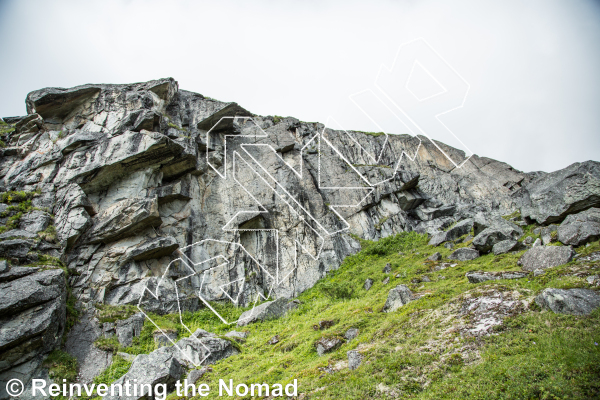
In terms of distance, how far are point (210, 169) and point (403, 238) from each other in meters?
16.5

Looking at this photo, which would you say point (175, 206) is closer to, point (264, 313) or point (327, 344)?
point (264, 313)

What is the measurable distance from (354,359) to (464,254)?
Answer: 913cm

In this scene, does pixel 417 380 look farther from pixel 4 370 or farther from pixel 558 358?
pixel 4 370

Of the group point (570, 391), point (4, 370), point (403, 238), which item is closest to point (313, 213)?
point (403, 238)

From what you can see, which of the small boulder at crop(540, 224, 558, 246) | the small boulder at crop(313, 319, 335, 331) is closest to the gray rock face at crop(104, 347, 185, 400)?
the small boulder at crop(313, 319, 335, 331)

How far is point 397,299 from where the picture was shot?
11.5 meters

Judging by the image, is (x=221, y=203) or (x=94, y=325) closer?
(x=94, y=325)

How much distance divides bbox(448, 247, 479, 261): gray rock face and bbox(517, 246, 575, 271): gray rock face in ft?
11.0

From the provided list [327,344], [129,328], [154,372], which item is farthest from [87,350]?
[327,344]

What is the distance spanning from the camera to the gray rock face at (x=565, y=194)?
525 inches

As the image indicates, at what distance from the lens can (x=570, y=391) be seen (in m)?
4.93

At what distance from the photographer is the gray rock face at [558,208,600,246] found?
1063cm

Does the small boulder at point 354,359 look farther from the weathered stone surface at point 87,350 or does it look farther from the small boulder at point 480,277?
the weathered stone surface at point 87,350

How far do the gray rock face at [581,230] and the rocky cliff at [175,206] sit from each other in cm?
189
